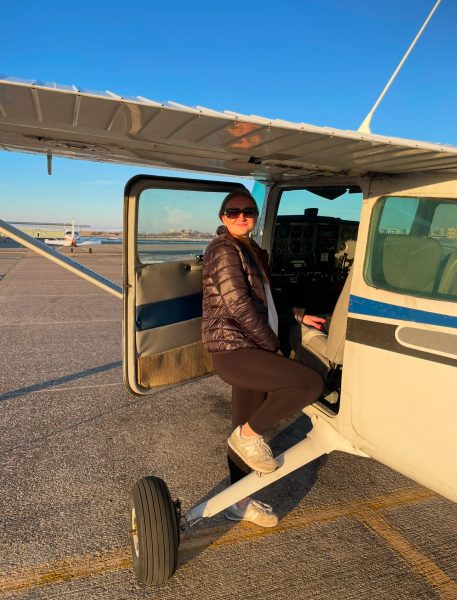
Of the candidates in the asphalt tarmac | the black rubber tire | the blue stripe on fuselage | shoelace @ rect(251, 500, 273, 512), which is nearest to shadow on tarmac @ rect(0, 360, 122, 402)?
the asphalt tarmac

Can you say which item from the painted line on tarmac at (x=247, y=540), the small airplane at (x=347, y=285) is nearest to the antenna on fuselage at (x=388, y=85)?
the small airplane at (x=347, y=285)

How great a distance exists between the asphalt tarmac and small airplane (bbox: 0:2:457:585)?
32cm

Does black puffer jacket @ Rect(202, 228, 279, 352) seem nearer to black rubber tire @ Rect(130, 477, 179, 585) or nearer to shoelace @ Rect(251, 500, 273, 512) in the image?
black rubber tire @ Rect(130, 477, 179, 585)

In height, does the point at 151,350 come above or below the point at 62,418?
above

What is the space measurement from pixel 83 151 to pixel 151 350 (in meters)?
1.40

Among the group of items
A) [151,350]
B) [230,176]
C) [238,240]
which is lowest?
[151,350]

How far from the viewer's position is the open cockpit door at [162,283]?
3.06 m

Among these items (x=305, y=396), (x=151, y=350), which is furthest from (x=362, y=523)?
(x=151, y=350)

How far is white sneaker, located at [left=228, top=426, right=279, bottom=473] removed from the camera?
2387 mm

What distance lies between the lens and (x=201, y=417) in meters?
4.31

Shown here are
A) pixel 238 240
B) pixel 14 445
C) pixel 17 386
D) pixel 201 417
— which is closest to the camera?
pixel 238 240

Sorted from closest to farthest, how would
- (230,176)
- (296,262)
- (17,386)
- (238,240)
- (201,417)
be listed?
(238,240), (230,176), (201,417), (17,386), (296,262)

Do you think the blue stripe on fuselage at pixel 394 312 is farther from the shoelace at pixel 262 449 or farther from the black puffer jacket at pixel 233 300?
the shoelace at pixel 262 449

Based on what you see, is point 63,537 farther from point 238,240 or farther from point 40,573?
point 238,240
